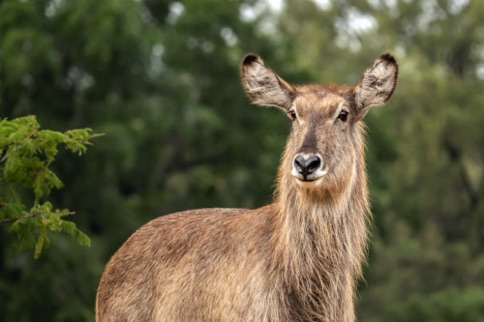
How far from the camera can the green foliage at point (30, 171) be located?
10039 mm

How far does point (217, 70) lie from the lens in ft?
135

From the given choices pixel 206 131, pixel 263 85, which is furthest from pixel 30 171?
pixel 206 131

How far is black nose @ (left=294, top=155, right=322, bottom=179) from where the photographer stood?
9312mm

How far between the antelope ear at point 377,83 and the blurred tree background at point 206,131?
15.6 m

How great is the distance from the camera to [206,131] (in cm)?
3822

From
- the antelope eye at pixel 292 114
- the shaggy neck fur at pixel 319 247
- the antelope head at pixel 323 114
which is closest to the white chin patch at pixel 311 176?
the antelope head at pixel 323 114

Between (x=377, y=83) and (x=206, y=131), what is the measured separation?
92.4 feet

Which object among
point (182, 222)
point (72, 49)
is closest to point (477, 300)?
point (72, 49)

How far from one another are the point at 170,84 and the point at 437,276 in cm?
1816

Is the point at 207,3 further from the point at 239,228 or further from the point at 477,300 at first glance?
the point at 239,228

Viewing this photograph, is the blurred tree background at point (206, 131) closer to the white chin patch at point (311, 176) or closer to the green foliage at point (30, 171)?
the green foliage at point (30, 171)

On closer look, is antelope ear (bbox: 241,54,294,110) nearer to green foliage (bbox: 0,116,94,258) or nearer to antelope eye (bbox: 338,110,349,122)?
antelope eye (bbox: 338,110,349,122)

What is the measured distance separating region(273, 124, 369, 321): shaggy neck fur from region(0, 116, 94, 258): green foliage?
1675mm

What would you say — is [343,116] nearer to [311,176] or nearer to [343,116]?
[343,116]
